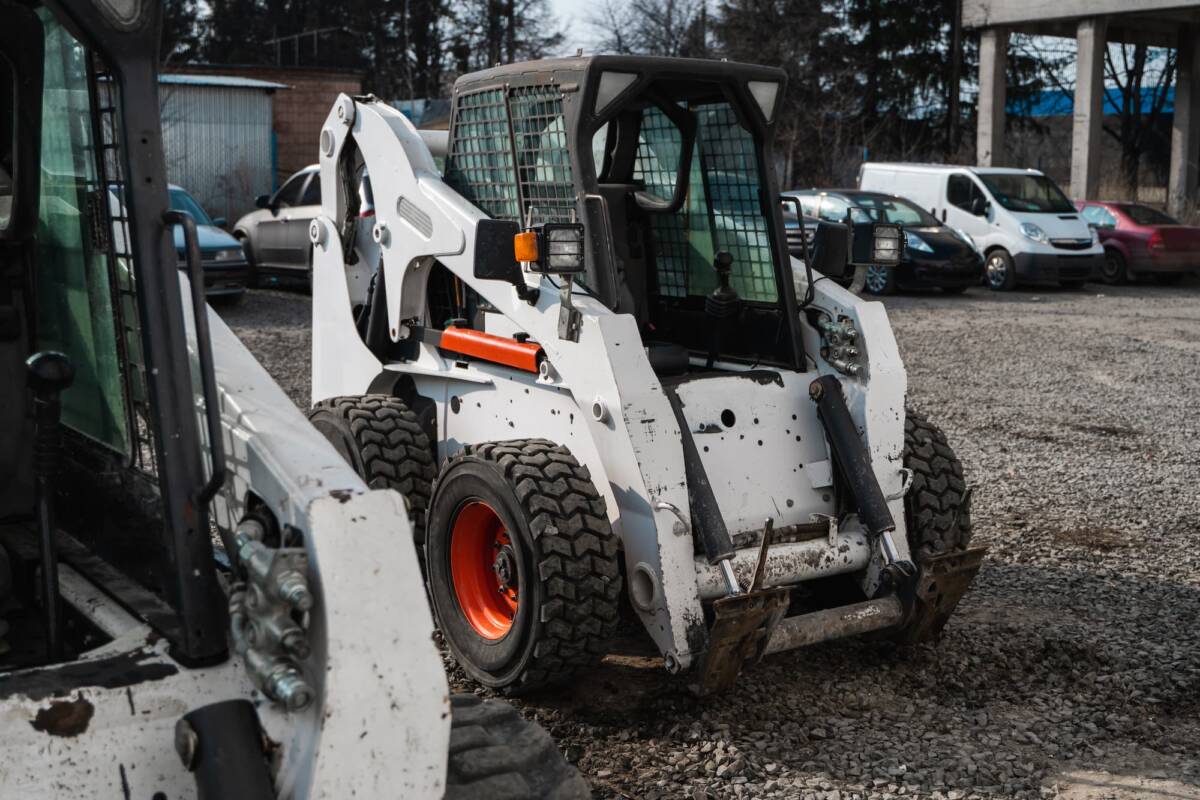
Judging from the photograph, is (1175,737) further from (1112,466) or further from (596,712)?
(1112,466)

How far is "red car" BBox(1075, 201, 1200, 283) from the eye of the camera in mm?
21297

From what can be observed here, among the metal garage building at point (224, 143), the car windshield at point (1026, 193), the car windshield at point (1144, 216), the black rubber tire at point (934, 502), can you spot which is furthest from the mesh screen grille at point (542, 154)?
the metal garage building at point (224, 143)

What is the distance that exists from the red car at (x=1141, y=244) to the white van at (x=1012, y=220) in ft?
3.34

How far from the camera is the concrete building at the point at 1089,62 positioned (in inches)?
1087

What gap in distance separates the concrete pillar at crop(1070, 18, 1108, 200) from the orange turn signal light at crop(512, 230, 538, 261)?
25191 millimetres

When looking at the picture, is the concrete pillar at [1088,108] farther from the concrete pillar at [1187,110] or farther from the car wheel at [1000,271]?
the car wheel at [1000,271]

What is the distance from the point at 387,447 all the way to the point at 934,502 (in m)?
2.22

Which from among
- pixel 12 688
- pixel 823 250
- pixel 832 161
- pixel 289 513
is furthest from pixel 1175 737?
pixel 832 161

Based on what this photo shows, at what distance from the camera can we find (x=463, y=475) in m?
4.84

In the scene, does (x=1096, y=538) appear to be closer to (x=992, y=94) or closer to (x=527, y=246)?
(x=527, y=246)

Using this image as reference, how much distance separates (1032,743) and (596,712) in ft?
4.81

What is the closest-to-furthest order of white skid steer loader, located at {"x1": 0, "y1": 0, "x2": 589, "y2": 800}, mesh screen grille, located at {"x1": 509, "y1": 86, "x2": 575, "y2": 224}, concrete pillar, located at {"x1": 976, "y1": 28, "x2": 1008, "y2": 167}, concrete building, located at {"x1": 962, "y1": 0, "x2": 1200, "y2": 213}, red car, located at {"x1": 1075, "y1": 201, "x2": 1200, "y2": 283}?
white skid steer loader, located at {"x1": 0, "y1": 0, "x2": 589, "y2": 800} → mesh screen grille, located at {"x1": 509, "y1": 86, "x2": 575, "y2": 224} → red car, located at {"x1": 1075, "y1": 201, "x2": 1200, "y2": 283} → concrete building, located at {"x1": 962, "y1": 0, "x2": 1200, "y2": 213} → concrete pillar, located at {"x1": 976, "y1": 28, "x2": 1008, "y2": 167}

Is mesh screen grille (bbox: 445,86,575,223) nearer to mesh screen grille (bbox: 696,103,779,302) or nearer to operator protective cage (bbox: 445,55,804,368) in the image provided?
operator protective cage (bbox: 445,55,804,368)

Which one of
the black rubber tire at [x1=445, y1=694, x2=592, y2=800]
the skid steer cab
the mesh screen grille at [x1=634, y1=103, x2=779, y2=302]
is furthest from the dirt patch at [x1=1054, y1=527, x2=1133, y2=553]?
the black rubber tire at [x1=445, y1=694, x2=592, y2=800]
